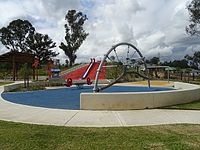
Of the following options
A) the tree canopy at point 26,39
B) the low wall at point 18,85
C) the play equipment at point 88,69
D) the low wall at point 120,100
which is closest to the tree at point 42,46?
the tree canopy at point 26,39

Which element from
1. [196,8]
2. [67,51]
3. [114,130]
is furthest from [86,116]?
[67,51]

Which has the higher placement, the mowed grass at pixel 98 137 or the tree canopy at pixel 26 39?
the tree canopy at pixel 26 39

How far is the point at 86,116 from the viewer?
9977mm

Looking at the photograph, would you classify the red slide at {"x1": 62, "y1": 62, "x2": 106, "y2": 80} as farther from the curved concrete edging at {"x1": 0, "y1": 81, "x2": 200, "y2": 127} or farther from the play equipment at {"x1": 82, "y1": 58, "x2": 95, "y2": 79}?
the curved concrete edging at {"x1": 0, "y1": 81, "x2": 200, "y2": 127}

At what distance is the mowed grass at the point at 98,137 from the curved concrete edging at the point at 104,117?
74 centimetres

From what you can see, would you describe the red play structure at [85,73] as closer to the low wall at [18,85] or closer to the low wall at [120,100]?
the low wall at [18,85]

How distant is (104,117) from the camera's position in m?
9.73

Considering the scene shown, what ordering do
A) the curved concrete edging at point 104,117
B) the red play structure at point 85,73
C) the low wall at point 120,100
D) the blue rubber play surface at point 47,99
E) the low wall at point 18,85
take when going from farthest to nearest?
1. the red play structure at point 85,73
2. the low wall at point 18,85
3. the blue rubber play surface at point 47,99
4. the low wall at point 120,100
5. the curved concrete edging at point 104,117

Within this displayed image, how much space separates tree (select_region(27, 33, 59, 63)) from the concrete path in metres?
68.2

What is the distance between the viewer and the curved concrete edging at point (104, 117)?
8758mm

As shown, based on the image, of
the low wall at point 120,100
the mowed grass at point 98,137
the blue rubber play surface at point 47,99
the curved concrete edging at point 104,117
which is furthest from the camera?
the blue rubber play surface at point 47,99

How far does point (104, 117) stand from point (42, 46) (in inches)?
2800

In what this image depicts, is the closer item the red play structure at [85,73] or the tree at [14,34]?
the red play structure at [85,73]

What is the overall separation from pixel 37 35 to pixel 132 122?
73.9 metres
